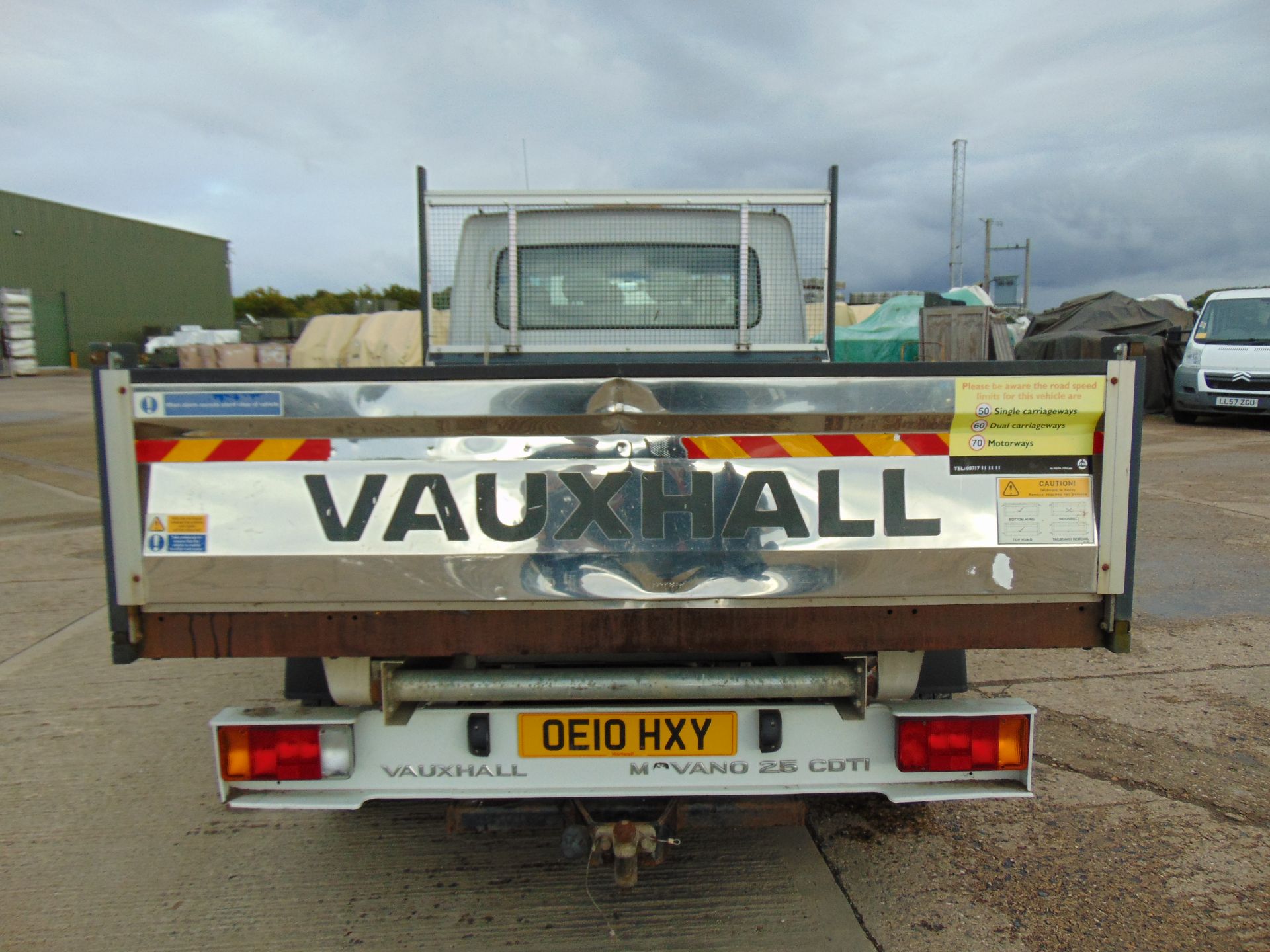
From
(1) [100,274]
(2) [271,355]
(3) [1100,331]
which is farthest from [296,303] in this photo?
(3) [1100,331]

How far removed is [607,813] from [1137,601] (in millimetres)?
4445

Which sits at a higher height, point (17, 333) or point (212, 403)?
point (17, 333)

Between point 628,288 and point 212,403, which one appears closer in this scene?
point 212,403

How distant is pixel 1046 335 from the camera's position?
17.8m

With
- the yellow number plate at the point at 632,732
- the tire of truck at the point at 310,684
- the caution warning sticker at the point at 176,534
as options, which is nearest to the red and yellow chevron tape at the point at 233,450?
the caution warning sticker at the point at 176,534

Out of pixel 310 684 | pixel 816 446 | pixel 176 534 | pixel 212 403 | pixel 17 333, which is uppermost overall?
pixel 17 333

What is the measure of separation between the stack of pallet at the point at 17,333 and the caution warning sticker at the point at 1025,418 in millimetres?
36503

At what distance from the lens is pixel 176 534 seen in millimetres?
2143

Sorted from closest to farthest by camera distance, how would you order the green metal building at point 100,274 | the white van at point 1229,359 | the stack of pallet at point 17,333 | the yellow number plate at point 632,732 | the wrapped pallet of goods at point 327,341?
the yellow number plate at point 632,732
the white van at point 1229,359
the wrapped pallet of goods at point 327,341
the stack of pallet at point 17,333
the green metal building at point 100,274

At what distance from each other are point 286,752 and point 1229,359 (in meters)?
15.7

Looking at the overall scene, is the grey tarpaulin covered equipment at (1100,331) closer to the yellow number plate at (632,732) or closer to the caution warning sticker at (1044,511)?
the caution warning sticker at (1044,511)

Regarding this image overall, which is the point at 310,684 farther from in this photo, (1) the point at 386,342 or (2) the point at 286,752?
(1) the point at 386,342

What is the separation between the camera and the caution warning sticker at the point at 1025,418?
2129 mm

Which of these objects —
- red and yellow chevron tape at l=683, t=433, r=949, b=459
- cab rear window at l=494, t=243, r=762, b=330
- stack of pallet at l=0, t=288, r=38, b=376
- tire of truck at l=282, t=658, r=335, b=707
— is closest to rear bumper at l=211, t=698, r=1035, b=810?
tire of truck at l=282, t=658, r=335, b=707
